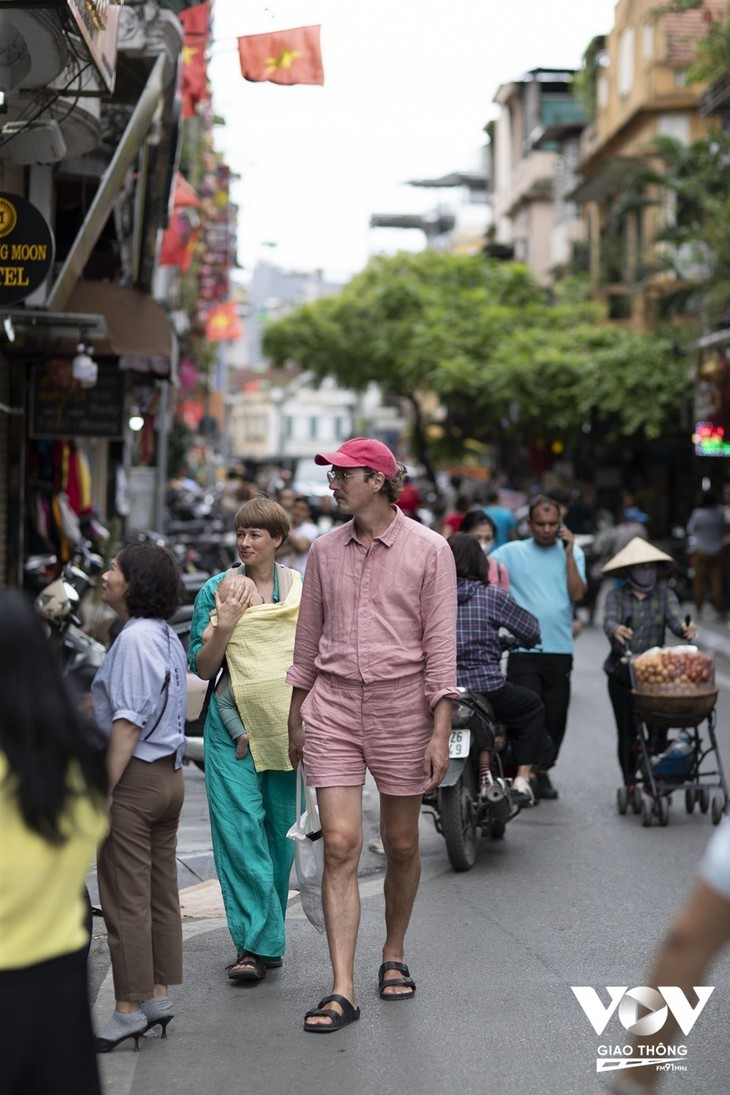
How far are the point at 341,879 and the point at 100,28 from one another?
210 inches

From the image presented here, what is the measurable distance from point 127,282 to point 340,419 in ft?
Answer: 362

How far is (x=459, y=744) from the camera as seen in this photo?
796 centimetres

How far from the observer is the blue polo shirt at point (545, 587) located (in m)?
9.95

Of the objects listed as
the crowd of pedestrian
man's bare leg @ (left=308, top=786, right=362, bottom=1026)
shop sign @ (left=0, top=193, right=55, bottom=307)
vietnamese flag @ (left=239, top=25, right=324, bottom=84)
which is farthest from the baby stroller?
vietnamese flag @ (left=239, top=25, right=324, bottom=84)

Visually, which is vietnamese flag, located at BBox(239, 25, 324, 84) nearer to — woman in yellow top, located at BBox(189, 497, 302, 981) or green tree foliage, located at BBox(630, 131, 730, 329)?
woman in yellow top, located at BBox(189, 497, 302, 981)

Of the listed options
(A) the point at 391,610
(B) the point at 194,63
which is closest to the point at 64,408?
(B) the point at 194,63

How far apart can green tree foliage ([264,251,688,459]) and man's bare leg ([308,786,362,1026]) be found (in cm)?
2463

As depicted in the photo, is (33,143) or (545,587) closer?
(545,587)

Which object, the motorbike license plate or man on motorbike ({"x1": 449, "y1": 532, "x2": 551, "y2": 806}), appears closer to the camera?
the motorbike license plate

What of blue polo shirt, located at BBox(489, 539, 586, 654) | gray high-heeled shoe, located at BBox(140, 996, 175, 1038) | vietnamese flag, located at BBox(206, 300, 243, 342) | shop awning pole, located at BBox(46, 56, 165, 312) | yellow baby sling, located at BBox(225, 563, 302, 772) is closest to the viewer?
gray high-heeled shoe, located at BBox(140, 996, 175, 1038)

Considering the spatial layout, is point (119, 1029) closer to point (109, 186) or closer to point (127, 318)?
point (109, 186)

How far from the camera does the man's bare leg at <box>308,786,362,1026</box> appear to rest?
5695 mm

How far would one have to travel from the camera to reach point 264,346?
4953 cm

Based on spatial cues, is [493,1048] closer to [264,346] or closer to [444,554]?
[444,554]
